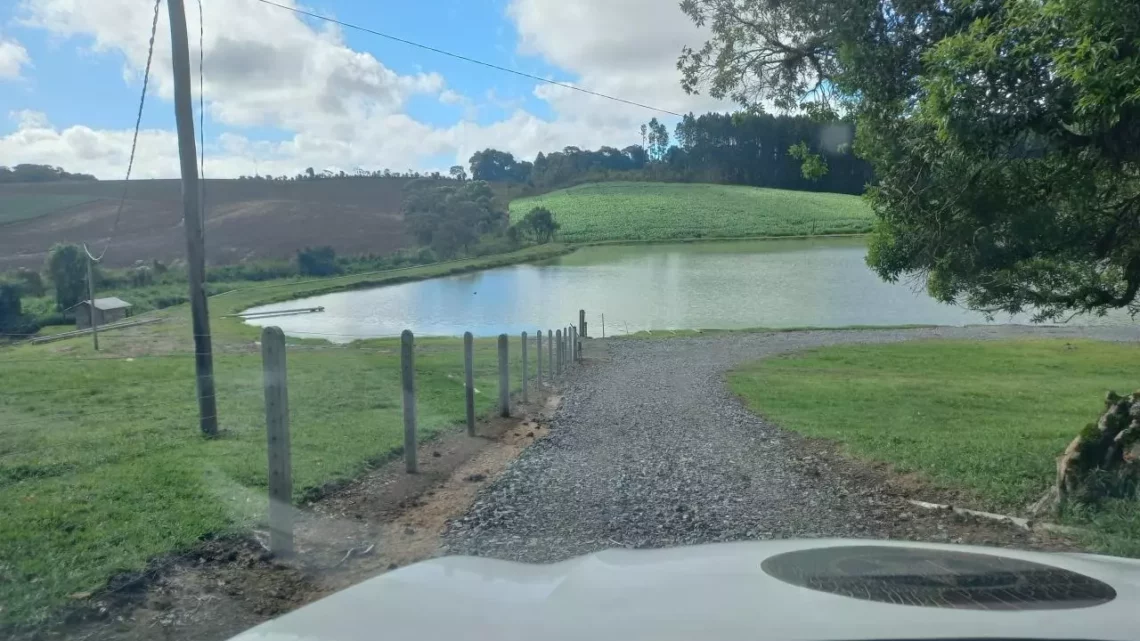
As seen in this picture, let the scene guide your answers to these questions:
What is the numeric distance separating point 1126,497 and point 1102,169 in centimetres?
315

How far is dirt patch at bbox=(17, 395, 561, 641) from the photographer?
5023mm

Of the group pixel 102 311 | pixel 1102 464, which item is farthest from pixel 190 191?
pixel 1102 464

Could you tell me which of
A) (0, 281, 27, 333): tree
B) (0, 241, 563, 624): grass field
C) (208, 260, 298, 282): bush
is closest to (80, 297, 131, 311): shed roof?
(0, 241, 563, 624): grass field

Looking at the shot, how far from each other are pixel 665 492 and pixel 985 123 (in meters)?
4.22

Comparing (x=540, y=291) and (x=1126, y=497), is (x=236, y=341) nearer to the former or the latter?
(x=1126, y=497)

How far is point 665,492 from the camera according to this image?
341 inches

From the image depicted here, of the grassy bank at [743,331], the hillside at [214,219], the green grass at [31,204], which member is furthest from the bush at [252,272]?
the grassy bank at [743,331]

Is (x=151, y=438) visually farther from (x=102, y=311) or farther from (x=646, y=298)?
(x=646, y=298)

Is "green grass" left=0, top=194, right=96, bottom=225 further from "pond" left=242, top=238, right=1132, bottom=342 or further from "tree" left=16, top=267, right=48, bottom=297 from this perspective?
"pond" left=242, top=238, right=1132, bottom=342

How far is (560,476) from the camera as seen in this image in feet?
31.3

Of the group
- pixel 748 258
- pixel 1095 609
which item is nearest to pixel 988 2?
pixel 1095 609

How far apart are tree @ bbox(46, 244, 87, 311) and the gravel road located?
34.8 ft

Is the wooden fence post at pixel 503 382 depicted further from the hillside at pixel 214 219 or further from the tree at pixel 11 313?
the tree at pixel 11 313

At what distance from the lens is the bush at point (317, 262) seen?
26.9 metres
